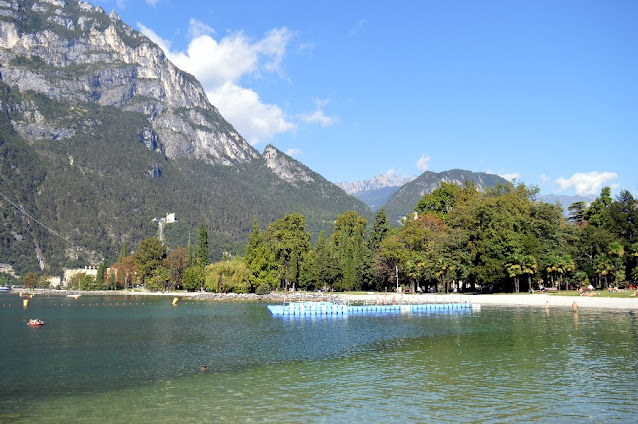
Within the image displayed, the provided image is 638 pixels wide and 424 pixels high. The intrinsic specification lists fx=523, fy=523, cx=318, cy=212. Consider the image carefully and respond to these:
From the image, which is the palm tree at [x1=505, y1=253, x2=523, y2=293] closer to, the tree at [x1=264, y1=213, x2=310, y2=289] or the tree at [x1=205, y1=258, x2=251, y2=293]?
the tree at [x1=264, y1=213, x2=310, y2=289]

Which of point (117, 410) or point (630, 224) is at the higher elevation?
point (630, 224)

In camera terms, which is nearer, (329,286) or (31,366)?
(31,366)

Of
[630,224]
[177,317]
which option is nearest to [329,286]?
[177,317]

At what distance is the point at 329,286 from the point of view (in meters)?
120

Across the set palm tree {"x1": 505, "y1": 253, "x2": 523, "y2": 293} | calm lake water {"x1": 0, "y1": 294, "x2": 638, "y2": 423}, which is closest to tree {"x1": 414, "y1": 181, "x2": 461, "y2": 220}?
palm tree {"x1": 505, "y1": 253, "x2": 523, "y2": 293}

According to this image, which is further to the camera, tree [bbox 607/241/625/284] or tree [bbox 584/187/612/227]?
tree [bbox 584/187/612/227]

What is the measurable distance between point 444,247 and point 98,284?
136m

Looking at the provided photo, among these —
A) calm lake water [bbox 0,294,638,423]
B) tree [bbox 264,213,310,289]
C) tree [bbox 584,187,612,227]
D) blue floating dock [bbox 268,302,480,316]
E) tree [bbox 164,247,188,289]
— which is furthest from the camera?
tree [bbox 164,247,188,289]

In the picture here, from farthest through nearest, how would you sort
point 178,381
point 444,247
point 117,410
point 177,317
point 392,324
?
point 444,247
point 177,317
point 392,324
point 178,381
point 117,410

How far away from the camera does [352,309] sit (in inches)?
2921

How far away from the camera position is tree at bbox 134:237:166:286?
157625 millimetres

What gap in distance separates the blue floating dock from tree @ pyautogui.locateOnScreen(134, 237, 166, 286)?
93197 mm

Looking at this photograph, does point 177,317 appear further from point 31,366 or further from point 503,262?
point 503,262

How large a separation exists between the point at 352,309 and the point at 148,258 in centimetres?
10284
